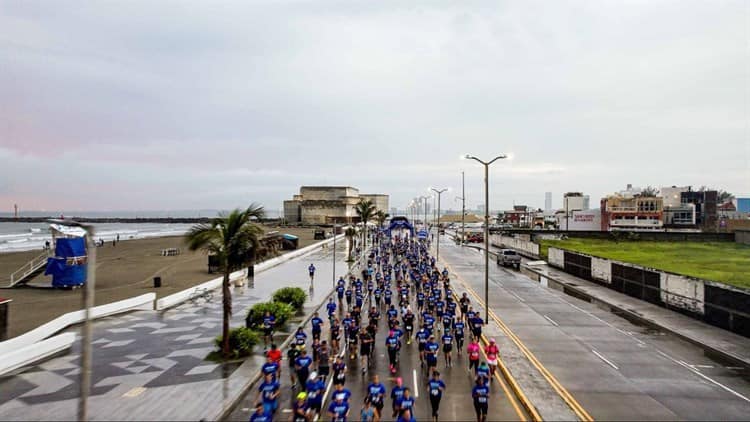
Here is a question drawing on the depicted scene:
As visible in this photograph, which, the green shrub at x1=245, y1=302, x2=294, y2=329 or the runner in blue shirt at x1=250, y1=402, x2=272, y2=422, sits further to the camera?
the green shrub at x1=245, y1=302, x2=294, y2=329

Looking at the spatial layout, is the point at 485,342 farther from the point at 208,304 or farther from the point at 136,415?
the point at 208,304

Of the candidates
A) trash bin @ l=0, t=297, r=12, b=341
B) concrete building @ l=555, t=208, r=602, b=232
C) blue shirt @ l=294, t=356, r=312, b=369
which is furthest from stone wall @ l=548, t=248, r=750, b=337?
concrete building @ l=555, t=208, r=602, b=232

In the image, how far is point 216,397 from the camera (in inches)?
491

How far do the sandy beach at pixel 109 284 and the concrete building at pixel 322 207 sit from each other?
111442 mm

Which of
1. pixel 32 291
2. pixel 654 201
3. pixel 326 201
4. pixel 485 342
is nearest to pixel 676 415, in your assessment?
pixel 485 342

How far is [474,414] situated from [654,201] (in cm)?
10775

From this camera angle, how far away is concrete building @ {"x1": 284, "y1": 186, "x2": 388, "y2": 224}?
550 ft

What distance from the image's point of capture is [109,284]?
34.1 m

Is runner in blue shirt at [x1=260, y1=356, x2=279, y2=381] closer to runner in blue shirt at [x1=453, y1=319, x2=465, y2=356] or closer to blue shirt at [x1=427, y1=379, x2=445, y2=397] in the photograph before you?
blue shirt at [x1=427, y1=379, x2=445, y2=397]

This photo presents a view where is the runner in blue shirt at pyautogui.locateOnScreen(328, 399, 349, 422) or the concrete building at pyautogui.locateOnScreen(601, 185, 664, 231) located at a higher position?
the concrete building at pyautogui.locateOnScreen(601, 185, 664, 231)

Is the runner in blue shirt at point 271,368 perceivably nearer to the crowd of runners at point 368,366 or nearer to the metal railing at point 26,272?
the crowd of runners at point 368,366

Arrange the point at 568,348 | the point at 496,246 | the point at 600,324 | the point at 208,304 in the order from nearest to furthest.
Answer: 1. the point at 568,348
2. the point at 600,324
3. the point at 208,304
4. the point at 496,246

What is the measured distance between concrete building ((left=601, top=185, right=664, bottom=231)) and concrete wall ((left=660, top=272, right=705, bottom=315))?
269 feet

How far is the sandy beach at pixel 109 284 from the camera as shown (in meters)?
23.6
